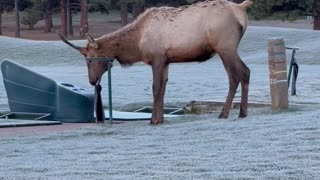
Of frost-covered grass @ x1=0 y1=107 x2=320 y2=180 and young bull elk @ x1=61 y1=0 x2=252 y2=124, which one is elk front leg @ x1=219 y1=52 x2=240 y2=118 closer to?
young bull elk @ x1=61 y1=0 x2=252 y2=124

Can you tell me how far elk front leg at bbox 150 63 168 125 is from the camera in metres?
16.1

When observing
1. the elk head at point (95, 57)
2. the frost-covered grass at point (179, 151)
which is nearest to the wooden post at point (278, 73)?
the frost-covered grass at point (179, 151)

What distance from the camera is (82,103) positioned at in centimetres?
1830

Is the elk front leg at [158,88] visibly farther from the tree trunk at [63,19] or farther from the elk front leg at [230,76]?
the tree trunk at [63,19]

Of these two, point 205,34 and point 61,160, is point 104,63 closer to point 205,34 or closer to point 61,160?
point 205,34

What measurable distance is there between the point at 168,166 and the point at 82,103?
8708mm

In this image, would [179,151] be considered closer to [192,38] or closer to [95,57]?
[192,38]

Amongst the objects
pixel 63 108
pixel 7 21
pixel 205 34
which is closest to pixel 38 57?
pixel 63 108

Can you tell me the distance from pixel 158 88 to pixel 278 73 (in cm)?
210

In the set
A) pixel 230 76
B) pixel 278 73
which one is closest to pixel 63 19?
pixel 278 73

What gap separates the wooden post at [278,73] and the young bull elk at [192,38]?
0.72 m

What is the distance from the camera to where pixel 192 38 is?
1585 cm

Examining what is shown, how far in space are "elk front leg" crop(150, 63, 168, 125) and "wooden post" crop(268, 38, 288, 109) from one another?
6.12 feet

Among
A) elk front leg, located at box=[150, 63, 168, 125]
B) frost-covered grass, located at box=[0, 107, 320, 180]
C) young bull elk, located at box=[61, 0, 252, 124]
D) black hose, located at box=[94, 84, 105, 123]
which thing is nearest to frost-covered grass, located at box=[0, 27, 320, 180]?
frost-covered grass, located at box=[0, 107, 320, 180]
